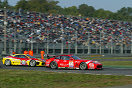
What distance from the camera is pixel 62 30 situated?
47250mm

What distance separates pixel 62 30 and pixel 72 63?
27515 millimetres

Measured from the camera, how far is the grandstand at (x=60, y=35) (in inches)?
1537

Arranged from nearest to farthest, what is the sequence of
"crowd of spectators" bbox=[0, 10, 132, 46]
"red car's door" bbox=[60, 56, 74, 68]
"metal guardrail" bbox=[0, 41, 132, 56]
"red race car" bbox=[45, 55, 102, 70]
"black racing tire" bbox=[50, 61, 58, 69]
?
"red race car" bbox=[45, 55, 102, 70]
"red car's door" bbox=[60, 56, 74, 68]
"black racing tire" bbox=[50, 61, 58, 69]
"metal guardrail" bbox=[0, 41, 132, 56]
"crowd of spectators" bbox=[0, 10, 132, 46]

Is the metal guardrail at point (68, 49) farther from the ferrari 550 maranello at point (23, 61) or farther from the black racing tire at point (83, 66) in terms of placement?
the black racing tire at point (83, 66)

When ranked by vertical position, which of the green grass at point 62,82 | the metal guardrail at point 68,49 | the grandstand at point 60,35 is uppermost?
the grandstand at point 60,35

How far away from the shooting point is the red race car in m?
19.3

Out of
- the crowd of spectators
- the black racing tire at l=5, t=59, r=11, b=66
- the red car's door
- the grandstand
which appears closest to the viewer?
the red car's door

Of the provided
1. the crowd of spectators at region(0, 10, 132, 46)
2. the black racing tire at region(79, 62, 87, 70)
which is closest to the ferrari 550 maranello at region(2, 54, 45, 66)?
the black racing tire at region(79, 62, 87, 70)

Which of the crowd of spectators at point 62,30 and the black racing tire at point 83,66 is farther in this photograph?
the crowd of spectators at point 62,30

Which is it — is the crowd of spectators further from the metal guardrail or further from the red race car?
the red race car

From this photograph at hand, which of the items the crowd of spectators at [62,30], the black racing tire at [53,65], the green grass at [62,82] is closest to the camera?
the green grass at [62,82]

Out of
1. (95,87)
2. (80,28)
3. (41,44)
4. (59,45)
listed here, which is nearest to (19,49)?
(41,44)

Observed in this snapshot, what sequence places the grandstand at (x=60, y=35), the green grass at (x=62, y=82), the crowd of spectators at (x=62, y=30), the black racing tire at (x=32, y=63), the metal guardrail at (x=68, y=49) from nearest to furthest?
the green grass at (x=62, y=82)
the black racing tire at (x=32, y=63)
the metal guardrail at (x=68, y=49)
the grandstand at (x=60, y=35)
the crowd of spectators at (x=62, y=30)

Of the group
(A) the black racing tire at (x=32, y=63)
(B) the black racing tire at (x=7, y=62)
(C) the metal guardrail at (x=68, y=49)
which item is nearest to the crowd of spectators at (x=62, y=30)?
(C) the metal guardrail at (x=68, y=49)
